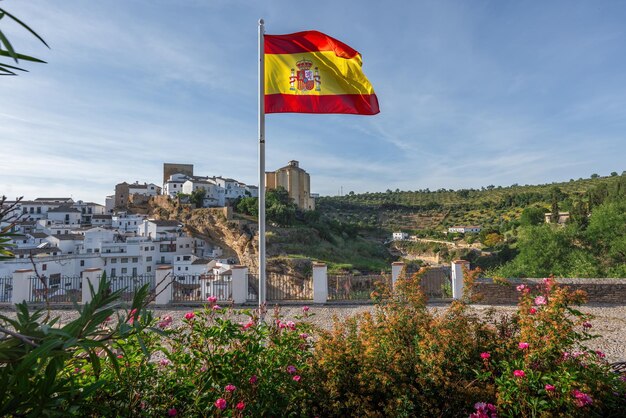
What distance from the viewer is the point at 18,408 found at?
1.67 m

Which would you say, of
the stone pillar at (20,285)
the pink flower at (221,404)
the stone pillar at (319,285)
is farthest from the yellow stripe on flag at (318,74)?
the stone pillar at (20,285)

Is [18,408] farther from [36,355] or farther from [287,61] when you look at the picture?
[287,61]

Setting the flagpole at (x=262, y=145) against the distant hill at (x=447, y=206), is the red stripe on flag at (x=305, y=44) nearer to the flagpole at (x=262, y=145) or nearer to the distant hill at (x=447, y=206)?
the flagpole at (x=262, y=145)

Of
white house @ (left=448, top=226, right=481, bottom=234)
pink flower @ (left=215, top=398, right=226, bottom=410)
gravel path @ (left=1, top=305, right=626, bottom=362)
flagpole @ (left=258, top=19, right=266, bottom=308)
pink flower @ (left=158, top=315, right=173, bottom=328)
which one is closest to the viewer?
pink flower @ (left=215, top=398, right=226, bottom=410)

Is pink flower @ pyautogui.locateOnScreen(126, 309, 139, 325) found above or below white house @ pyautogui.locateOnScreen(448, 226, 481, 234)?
above

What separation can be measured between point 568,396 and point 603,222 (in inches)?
944

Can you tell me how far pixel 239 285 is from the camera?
9500 mm

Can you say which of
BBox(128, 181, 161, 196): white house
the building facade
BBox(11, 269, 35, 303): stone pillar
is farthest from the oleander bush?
BBox(128, 181, 161, 196): white house

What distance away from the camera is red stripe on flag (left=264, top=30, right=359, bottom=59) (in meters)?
5.30

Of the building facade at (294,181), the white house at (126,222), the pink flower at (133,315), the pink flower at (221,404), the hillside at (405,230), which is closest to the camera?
the pink flower at (133,315)

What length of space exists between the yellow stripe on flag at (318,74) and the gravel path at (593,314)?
3.96 m

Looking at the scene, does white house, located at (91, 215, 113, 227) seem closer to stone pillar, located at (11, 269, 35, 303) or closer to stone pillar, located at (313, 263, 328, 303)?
stone pillar, located at (11, 269, 35, 303)

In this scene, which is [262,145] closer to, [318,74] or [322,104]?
[322,104]

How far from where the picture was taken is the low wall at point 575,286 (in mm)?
9039
